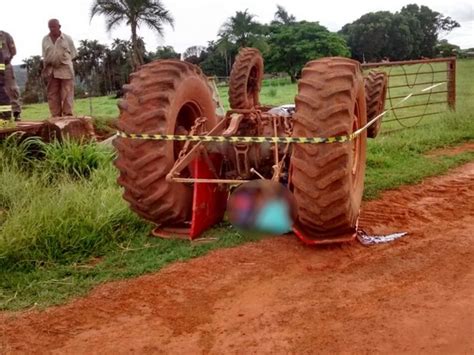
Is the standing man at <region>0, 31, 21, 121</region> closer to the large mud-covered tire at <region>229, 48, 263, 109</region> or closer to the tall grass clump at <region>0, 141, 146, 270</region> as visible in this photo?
the tall grass clump at <region>0, 141, 146, 270</region>

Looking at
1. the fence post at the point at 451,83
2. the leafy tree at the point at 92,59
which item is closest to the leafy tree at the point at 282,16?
the leafy tree at the point at 92,59

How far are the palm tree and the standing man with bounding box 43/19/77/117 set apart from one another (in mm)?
18679

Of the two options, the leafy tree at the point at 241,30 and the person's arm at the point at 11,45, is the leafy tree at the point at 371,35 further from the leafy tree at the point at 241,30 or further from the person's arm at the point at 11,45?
the person's arm at the point at 11,45

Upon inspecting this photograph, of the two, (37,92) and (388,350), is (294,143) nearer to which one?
(388,350)

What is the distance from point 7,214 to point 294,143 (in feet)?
9.49

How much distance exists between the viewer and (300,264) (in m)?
5.05

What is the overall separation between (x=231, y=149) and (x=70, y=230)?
1610 millimetres

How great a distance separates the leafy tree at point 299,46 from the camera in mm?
49312

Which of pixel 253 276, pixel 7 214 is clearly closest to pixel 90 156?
pixel 7 214

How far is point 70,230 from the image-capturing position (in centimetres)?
574

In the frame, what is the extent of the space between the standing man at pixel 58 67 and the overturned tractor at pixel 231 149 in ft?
15.9

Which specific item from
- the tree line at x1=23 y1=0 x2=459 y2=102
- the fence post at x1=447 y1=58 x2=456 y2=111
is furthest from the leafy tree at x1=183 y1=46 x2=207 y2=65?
the fence post at x1=447 y1=58 x2=456 y2=111

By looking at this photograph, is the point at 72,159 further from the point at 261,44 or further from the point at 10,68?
the point at 261,44

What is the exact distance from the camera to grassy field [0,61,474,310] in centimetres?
503
